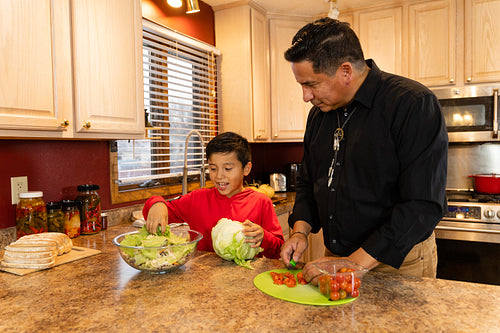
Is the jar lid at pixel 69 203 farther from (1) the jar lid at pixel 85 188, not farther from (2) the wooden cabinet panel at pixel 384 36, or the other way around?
(2) the wooden cabinet panel at pixel 384 36

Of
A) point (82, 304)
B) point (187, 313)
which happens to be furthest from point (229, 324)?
point (82, 304)

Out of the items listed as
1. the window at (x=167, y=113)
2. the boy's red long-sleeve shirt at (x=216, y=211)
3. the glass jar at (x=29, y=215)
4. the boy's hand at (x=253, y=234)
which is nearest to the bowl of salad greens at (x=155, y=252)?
the boy's hand at (x=253, y=234)

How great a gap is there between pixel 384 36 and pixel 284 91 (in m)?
0.99

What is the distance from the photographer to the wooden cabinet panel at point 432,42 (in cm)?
302

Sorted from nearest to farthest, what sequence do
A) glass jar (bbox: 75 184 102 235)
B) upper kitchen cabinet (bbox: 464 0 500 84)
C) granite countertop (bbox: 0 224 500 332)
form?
granite countertop (bbox: 0 224 500 332) → glass jar (bbox: 75 184 102 235) → upper kitchen cabinet (bbox: 464 0 500 84)

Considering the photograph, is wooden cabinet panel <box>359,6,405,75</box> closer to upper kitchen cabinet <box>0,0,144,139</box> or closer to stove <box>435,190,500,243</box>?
stove <box>435,190,500,243</box>

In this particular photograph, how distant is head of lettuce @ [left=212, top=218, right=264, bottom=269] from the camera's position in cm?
128

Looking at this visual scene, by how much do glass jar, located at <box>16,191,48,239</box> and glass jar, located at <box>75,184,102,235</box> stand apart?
0.24 meters

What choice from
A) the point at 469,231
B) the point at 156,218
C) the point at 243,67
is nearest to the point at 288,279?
the point at 156,218

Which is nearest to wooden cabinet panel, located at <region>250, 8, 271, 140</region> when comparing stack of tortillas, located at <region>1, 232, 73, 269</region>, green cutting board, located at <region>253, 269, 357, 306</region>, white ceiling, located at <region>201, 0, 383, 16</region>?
white ceiling, located at <region>201, 0, 383, 16</region>

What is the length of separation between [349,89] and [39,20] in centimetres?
123

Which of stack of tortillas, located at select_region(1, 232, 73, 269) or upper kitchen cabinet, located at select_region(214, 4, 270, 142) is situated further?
upper kitchen cabinet, located at select_region(214, 4, 270, 142)

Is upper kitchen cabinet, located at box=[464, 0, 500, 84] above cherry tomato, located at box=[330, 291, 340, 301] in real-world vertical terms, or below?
above

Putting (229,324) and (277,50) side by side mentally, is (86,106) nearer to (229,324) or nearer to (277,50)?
(229,324)
